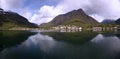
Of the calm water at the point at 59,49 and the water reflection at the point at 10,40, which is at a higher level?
the water reflection at the point at 10,40

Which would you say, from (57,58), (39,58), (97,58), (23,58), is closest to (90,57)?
(97,58)

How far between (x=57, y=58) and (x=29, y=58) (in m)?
6.91

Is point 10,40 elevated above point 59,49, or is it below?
above

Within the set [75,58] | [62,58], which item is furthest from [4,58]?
[75,58]

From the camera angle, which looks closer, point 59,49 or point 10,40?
point 59,49

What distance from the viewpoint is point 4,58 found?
4253 cm

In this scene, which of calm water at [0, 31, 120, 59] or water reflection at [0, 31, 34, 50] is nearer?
calm water at [0, 31, 120, 59]

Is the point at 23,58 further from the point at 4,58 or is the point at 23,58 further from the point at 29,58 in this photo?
the point at 4,58

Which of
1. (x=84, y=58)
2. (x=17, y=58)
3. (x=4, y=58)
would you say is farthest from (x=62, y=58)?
(x=4, y=58)

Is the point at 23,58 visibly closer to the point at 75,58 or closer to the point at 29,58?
the point at 29,58

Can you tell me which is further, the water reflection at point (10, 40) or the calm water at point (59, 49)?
the water reflection at point (10, 40)

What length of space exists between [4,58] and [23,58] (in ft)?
14.7

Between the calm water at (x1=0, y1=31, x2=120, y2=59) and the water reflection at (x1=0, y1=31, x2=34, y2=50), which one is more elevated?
the water reflection at (x1=0, y1=31, x2=34, y2=50)

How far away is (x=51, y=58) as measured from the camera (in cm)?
4325
